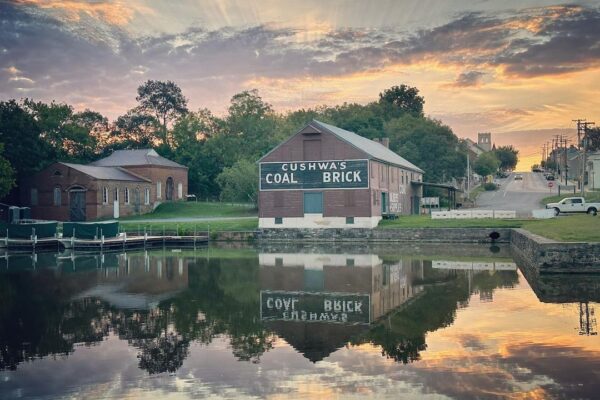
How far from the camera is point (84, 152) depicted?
8344 cm

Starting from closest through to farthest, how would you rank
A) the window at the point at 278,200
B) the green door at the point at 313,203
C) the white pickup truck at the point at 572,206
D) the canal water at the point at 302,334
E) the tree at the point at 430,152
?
the canal water at the point at 302,334, the green door at the point at 313,203, the window at the point at 278,200, the white pickup truck at the point at 572,206, the tree at the point at 430,152

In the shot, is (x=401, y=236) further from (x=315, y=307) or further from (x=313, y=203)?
(x=315, y=307)

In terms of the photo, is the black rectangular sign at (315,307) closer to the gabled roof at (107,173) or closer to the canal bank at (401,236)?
the canal bank at (401,236)

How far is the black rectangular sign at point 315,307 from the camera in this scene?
18.2m

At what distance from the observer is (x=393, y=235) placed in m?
50.6

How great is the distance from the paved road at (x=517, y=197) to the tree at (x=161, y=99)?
56326mm

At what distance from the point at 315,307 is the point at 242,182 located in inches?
2203

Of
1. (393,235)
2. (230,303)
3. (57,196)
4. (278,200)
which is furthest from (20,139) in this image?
(230,303)

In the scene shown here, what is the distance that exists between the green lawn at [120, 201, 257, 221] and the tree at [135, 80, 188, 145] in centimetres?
4465

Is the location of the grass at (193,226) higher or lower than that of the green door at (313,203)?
lower

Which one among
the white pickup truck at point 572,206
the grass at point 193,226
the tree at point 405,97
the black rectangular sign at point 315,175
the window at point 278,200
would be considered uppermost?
the tree at point 405,97

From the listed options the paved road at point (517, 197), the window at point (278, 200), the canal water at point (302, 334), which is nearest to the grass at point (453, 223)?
the paved road at point (517, 197)

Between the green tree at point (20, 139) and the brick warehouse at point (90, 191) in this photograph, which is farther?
the green tree at point (20, 139)

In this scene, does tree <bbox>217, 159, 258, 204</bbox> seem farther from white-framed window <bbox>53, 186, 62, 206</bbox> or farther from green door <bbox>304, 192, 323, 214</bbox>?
green door <bbox>304, 192, 323, 214</bbox>
